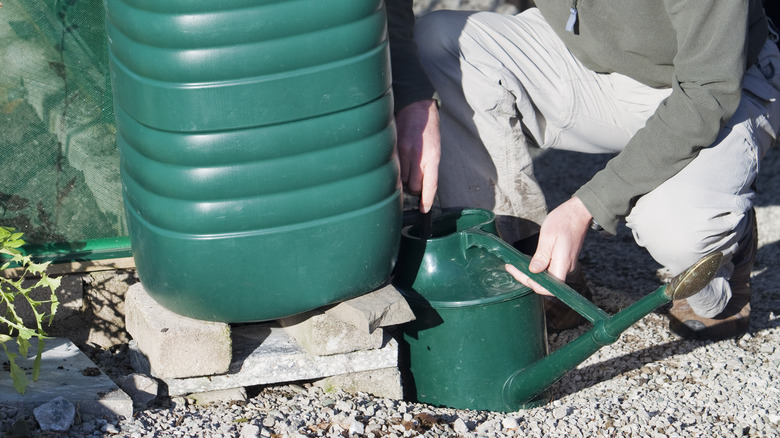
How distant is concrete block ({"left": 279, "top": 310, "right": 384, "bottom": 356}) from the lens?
1.95m

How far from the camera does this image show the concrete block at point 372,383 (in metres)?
2.05

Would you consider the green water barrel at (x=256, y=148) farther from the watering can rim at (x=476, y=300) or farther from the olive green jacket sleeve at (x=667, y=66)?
the olive green jacket sleeve at (x=667, y=66)

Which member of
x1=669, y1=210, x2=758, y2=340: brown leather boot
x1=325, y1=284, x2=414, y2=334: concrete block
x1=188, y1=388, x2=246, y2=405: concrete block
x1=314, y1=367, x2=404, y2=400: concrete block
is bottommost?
x1=669, y1=210, x2=758, y2=340: brown leather boot

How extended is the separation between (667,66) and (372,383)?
3.36 ft

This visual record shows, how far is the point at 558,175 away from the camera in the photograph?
3801 mm

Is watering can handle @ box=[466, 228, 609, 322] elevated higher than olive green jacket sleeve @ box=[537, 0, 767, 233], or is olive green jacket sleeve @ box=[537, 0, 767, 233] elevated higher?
olive green jacket sleeve @ box=[537, 0, 767, 233]

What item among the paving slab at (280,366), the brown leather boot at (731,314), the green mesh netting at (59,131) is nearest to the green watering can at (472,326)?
the paving slab at (280,366)

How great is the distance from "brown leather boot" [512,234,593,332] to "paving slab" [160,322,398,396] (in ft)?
1.89

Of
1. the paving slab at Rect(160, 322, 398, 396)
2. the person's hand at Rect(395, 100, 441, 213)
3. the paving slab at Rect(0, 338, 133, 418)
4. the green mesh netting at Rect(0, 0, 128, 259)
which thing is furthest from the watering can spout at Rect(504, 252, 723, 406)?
the green mesh netting at Rect(0, 0, 128, 259)

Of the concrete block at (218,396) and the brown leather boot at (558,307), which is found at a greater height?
the concrete block at (218,396)

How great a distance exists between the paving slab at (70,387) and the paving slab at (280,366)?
0.41 ft

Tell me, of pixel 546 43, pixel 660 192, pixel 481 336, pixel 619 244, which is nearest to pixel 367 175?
pixel 481 336

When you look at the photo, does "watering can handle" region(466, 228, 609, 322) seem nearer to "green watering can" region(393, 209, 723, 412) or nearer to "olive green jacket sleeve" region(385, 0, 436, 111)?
"green watering can" region(393, 209, 723, 412)

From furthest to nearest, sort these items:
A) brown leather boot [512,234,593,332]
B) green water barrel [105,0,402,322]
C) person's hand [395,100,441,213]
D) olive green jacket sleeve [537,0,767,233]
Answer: brown leather boot [512,234,593,332] → person's hand [395,100,441,213] → olive green jacket sleeve [537,0,767,233] → green water barrel [105,0,402,322]
